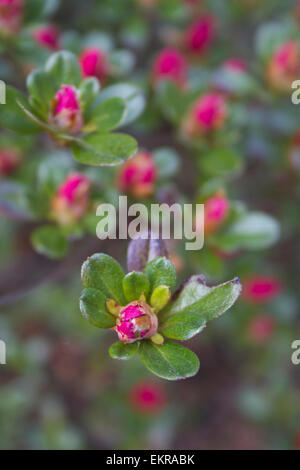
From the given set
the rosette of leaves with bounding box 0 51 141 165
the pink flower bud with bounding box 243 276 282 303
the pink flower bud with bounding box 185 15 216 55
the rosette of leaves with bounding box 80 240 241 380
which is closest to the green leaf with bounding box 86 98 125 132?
A: the rosette of leaves with bounding box 0 51 141 165

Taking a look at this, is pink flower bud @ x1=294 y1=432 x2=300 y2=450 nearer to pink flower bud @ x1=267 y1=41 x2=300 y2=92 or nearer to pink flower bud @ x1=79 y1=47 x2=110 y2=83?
pink flower bud @ x1=267 y1=41 x2=300 y2=92

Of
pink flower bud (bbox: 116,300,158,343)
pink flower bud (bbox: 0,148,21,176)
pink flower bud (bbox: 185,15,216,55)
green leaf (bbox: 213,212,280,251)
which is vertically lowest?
pink flower bud (bbox: 116,300,158,343)

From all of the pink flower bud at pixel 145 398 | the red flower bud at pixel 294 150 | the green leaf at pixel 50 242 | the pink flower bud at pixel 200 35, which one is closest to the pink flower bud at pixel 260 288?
the red flower bud at pixel 294 150

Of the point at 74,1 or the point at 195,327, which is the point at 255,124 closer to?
the point at 74,1

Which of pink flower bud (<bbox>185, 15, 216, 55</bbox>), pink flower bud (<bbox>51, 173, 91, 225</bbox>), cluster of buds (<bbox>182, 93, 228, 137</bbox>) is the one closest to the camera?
pink flower bud (<bbox>51, 173, 91, 225</bbox>)

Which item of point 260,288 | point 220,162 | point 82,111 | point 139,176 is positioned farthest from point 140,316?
point 260,288

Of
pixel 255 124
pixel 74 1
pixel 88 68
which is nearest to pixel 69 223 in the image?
pixel 88 68

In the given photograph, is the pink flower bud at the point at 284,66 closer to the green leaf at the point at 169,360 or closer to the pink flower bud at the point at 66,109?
the pink flower bud at the point at 66,109

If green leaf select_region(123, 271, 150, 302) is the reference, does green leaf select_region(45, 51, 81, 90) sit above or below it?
above
